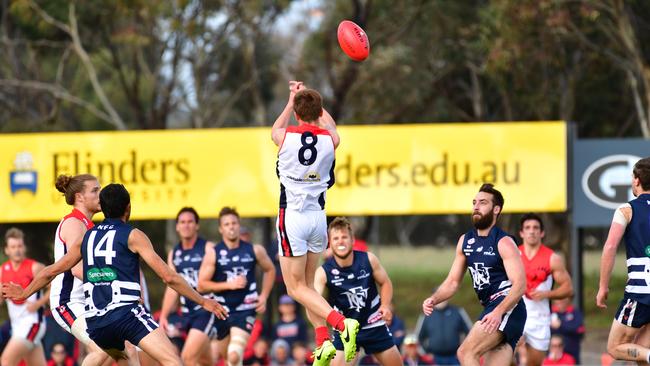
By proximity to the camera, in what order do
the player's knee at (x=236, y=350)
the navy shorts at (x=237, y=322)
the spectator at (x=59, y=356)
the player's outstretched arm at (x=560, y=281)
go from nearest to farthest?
the player's outstretched arm at (x=560, y=281) → the player's knee at (x=236, y=350) → the navy shorts at (x=237, y=322) → the spectator at (x=59, y=356)

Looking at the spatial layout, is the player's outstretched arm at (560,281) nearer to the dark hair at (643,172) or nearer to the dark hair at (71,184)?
the dark hair at (643,172)

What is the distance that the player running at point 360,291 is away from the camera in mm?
12688

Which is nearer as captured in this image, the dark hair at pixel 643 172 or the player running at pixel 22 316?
the dark hair at pixel 643 172

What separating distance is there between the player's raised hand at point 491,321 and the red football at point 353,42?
8.76 feet

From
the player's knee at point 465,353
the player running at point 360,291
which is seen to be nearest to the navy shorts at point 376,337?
the player running at point 360,291

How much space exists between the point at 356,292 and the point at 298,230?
1.40 metres

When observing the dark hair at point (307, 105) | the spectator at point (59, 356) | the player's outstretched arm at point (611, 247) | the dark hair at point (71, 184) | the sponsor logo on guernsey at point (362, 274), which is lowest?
the spectator at point (59, 356)

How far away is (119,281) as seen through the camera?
10727mm

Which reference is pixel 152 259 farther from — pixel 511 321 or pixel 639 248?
pixel 639 248

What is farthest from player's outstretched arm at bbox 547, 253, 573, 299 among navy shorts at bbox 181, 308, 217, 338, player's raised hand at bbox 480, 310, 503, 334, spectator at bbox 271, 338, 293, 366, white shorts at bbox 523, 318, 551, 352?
spectator at bbox 271, 338, 293, 366

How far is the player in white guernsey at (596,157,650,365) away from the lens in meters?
11.5

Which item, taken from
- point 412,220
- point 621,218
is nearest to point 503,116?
point 412,220

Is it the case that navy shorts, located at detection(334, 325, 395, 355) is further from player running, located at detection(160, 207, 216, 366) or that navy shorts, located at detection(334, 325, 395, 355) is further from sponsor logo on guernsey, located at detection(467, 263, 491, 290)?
player running, located at detection(160, 207, 216, 366)

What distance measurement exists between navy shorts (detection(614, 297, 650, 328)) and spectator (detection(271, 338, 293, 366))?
902 centimetres
